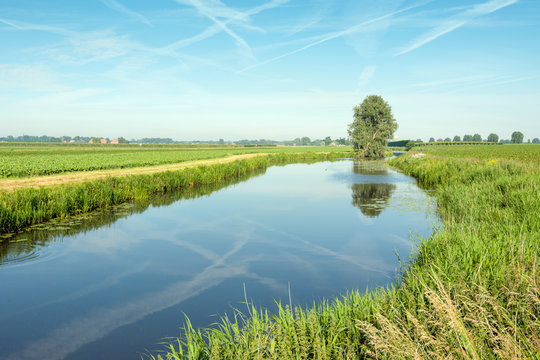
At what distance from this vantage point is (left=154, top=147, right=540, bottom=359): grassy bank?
286 centimetres

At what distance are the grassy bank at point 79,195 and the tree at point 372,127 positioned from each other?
43137 millimetres

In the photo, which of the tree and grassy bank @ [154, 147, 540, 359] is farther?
the tree

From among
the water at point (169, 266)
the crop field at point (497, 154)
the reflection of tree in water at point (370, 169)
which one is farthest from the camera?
the reflection of tree in water at point (370, 169)

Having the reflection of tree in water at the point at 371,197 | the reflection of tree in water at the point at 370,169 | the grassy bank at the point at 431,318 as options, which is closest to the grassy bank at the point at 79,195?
the grassy bank at the point at 431,318

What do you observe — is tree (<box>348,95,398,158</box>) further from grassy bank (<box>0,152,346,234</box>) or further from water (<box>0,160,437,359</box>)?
water (<box>0,160,437,359</box>)

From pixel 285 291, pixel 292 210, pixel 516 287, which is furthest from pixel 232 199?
pixel 516 287

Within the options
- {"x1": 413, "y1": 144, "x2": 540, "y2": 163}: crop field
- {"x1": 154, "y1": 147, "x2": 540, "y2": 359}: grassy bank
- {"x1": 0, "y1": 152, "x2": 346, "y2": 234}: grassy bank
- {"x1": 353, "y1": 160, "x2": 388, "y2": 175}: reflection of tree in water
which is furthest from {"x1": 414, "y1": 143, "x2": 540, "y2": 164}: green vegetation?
{"x1": 0, "y1": 152, "x2": 346, "y2": 234}: grassy bank

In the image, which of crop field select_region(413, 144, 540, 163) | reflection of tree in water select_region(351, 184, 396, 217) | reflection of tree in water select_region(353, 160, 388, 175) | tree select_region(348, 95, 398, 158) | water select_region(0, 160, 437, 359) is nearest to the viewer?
water select_region(0, 160, 437, 359)

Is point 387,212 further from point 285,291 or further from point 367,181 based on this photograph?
point 367,181

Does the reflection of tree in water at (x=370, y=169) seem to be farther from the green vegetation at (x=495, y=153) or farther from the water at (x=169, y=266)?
the water at (x=169, y=266)

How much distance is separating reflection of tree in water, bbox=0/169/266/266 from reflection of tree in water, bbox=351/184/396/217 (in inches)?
383

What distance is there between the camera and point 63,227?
11.7 meters

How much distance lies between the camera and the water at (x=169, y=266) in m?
5.72

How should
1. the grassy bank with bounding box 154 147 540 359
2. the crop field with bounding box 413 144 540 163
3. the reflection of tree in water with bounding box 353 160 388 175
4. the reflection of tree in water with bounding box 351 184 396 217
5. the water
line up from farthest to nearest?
1. the reflection of tree in water with bounding box 353 160 388 175
2. the crop field with bounding box 413 144 540 163
3. the reflection of tree in water with bounding box 351 184 396 217
4. the water
5. the grassy bank with bounding box 154 147 540 359
